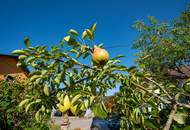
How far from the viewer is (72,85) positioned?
1723mm

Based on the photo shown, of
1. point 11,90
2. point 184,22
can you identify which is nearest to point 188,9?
point 184,22

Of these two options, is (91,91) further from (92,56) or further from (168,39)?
(168,39)

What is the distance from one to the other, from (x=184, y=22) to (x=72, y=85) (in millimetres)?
23095

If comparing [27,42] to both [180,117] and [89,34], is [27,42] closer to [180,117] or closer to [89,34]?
[89,34]

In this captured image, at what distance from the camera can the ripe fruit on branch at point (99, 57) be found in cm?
163

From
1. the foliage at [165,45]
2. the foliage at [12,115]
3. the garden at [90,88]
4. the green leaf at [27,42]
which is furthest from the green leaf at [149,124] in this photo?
the foliage at [165,45]

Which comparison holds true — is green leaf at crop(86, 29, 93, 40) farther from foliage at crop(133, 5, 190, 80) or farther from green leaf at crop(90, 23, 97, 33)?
foliage at crop(133, 5, 190, 80)

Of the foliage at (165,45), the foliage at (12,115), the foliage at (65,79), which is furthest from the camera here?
the foliage at (165,45)

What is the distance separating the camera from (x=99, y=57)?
1.62 metres

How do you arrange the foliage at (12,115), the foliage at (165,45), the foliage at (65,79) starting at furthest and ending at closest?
the foliage at (165,45) → the foliage at (12,115) → the foliage at (65,79)

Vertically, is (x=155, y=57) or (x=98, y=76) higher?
(x=155, y=57)

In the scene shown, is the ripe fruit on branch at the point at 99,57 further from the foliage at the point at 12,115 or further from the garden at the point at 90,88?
the foliage at the point at 12,115

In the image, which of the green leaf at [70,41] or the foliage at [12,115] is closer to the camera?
the green leaf at [70,41]

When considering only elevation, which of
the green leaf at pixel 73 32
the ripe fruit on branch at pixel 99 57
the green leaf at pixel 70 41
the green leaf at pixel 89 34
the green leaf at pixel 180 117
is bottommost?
the green leaf at pixel 180 117
